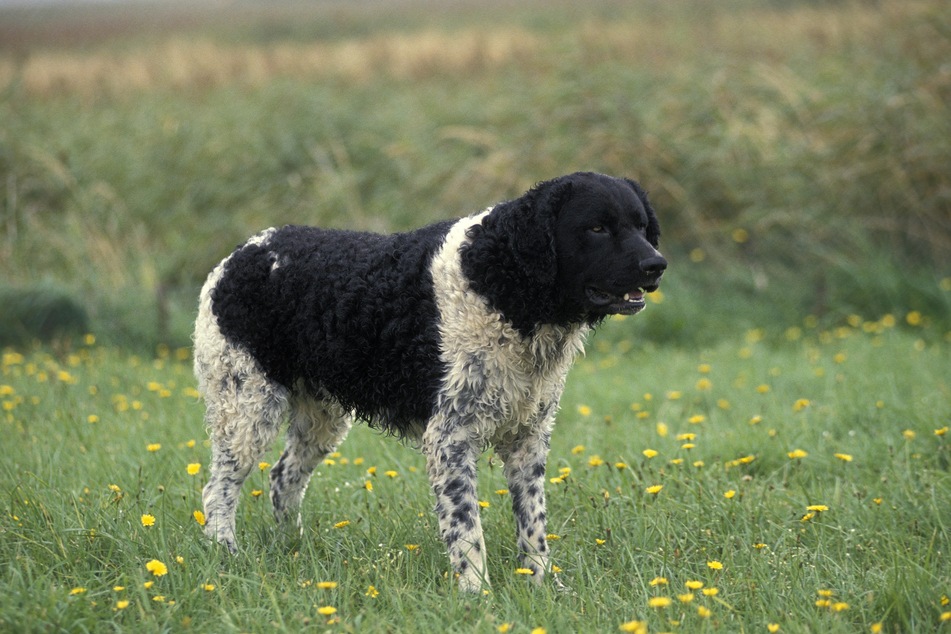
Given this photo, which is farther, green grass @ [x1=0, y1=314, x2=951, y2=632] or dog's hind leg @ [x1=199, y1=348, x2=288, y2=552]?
dog's hind leg @ [x1=199, y1=348, x2=288, y2=552]

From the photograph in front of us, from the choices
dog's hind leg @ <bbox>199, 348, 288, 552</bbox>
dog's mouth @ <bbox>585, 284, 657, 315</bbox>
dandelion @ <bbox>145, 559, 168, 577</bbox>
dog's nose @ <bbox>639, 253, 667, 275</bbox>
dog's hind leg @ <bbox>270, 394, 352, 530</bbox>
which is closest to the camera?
dandelion @ <bbox>145, 559, 168, 577</bbox>

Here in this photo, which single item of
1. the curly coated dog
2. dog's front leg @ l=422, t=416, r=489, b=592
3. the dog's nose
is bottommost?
dog's front leg @ l=422, t=416, r=489, b=592

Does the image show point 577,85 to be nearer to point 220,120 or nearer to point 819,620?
point 220,120

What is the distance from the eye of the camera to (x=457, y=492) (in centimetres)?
379

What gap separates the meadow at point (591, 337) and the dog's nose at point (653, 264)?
3.35 feet

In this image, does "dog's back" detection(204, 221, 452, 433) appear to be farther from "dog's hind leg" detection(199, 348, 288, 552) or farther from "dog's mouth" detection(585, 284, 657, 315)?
"dog's mouth" detection(585, 284, 657, 315)

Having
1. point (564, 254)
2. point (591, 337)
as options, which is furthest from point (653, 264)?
point (591, 337)

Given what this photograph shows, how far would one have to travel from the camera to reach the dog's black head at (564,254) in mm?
3711

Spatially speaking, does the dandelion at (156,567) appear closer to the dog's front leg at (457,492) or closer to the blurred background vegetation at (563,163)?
the dog's front leg at (457,492)

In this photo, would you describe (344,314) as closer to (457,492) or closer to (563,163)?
(457,492)

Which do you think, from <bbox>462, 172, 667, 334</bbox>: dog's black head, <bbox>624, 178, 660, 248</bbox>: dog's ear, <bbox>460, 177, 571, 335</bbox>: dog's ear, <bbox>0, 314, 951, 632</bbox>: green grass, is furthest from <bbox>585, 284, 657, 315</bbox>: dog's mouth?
<bbox>0, 314, 951, 632</bbox>: green grass

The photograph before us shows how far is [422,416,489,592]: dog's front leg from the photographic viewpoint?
374 cm

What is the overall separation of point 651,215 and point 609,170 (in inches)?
214

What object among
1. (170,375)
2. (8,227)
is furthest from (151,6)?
(170,375)
